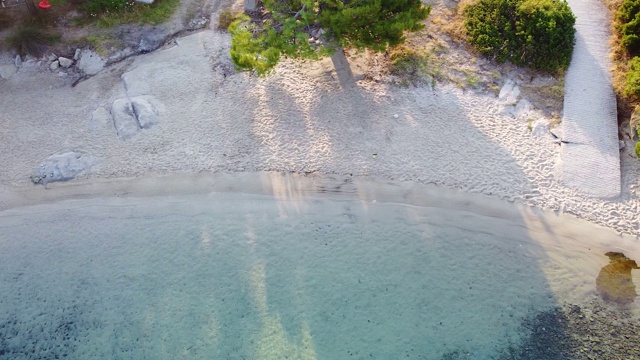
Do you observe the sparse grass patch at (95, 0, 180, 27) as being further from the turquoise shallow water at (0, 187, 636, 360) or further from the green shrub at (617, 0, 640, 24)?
the green shrub at (617, 0, 640, 24)

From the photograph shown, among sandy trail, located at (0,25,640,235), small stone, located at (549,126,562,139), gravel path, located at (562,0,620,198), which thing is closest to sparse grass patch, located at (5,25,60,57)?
sandy trail, located at (0,25,640,235)

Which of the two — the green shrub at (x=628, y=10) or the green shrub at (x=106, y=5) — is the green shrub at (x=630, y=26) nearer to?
the green shrub at (x=628, y=10)

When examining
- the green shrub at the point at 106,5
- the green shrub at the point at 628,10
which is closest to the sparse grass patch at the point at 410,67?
the green shrub at the point at 628,10

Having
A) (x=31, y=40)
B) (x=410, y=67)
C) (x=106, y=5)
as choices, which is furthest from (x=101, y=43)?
(x=410, y=67)

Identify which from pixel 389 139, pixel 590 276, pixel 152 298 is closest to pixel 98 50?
pixel 152 298

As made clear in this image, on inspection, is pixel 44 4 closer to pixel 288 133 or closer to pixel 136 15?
pixel 136 15
